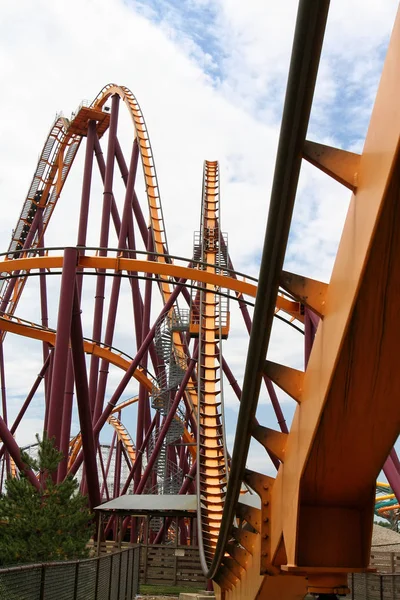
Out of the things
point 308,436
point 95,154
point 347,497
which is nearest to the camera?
point 308,436

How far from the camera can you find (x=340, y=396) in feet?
10.3

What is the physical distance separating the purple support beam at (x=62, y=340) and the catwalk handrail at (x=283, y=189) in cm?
591

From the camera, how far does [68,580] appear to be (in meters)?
5.29

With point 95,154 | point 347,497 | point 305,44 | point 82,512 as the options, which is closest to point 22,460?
point 82,512

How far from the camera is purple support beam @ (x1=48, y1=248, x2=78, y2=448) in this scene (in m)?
9.67

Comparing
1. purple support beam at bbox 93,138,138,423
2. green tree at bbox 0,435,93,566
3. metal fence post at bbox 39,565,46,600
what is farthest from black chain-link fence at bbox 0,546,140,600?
purple support beam at bbox 93,138,138,423

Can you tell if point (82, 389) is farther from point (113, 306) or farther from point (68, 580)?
point (113, 306)

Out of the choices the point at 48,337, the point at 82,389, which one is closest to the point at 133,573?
the point at 82,389

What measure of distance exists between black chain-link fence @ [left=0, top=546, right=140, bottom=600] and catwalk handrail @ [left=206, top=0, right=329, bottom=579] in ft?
4.50

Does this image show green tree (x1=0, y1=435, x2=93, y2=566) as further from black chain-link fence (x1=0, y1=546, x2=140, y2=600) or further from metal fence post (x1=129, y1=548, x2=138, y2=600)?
metal fence post (x1=129, y1=548, x2=138, y2=600)

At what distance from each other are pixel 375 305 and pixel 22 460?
286 inches

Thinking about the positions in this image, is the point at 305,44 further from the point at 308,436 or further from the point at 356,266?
the point at 308,436

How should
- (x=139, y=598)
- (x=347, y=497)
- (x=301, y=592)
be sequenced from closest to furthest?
1. (x=347, y=497)
2. (x=301, y=592)
3. (x=139, y=598)

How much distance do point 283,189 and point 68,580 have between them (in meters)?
3.75
